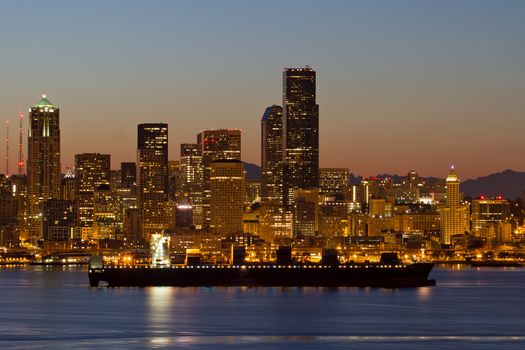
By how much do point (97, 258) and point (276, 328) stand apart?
172 ft

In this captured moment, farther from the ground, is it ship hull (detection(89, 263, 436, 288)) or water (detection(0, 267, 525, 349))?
ship hull (detection(89, 263, 436, 288))

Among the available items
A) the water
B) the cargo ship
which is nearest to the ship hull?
the cargo ship

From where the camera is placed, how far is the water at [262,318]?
68.5 meters

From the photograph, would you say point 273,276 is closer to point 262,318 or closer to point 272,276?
point 272,276

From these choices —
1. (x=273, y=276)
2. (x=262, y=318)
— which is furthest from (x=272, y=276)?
(x=262, y=318)

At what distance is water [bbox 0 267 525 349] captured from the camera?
68.5 meters

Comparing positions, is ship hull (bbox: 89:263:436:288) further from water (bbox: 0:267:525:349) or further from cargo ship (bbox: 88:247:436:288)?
water (bbox: 0:267:525:349)

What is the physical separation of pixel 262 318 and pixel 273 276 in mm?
39141

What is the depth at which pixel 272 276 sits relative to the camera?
121 meters

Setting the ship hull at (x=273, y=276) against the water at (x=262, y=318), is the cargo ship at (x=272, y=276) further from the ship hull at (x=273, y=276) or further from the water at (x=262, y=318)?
the water at (x=262, y=318)

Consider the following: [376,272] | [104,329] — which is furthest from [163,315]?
[376,272]

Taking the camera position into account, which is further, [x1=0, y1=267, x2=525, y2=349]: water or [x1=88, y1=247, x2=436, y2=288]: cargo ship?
[x1=88, y1=247, x2=436, y2=288]: cargo ship

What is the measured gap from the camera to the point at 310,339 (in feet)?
229

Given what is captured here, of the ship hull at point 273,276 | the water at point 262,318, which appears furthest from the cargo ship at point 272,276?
the water at point 262,318
